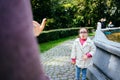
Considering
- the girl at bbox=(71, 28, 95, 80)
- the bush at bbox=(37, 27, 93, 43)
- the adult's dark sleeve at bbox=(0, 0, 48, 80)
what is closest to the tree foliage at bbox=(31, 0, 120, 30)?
the bush at bbox=(37, 27, 93, 43)

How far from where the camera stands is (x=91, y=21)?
153ft

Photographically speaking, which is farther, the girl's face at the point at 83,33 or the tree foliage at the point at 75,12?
the tree foliage at the point at 75,12

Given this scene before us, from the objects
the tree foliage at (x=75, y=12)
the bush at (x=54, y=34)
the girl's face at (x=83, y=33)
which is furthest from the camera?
the tree foliage at (x=75, y=12)

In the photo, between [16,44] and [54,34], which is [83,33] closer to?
[16,44]

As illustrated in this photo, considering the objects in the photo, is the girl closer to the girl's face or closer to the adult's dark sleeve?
the girl's face

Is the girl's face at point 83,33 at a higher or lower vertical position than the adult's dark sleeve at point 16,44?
lower

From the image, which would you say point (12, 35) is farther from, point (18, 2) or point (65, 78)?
point (65, 78)

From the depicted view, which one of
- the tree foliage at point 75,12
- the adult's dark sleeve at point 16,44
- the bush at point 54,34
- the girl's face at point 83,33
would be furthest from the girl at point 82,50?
the tree foliage at point 75,12

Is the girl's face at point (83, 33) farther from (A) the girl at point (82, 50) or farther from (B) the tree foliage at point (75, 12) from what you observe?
(B) the tree foliage at point (75, 12)

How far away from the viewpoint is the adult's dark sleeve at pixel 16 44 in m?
0.44

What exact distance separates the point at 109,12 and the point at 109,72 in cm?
3780

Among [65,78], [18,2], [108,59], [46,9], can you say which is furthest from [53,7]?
[18,2]

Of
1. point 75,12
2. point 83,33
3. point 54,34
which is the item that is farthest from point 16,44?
point 75,12

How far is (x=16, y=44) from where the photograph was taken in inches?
17.4
